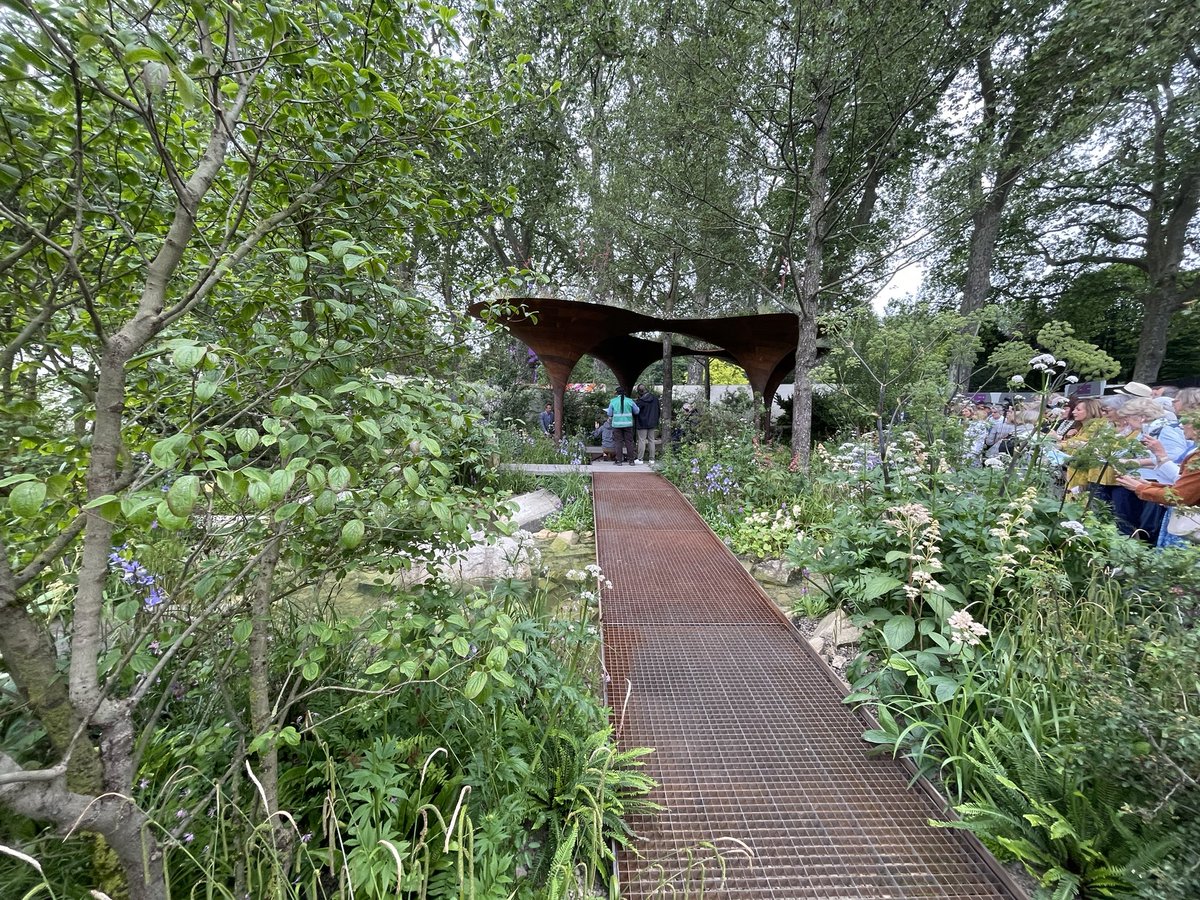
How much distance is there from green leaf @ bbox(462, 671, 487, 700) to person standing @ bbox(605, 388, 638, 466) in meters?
8.10

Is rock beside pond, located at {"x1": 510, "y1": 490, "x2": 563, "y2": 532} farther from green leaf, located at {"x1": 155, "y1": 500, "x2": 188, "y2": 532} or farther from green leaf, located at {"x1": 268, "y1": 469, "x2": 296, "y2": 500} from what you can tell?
green leaf, located at {"x1": 155, "y1": 500, "x2": 188, "y2": 532}

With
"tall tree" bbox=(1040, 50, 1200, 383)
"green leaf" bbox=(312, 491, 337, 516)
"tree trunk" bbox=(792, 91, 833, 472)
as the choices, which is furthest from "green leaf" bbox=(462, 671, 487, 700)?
"tall tree" bbox=(1040, 50, 1200, 383)

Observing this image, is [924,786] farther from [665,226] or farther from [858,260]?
[858,260]

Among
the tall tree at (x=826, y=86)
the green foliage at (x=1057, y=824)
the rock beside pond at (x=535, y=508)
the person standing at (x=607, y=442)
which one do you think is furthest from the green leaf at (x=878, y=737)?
the person standing at (x=607, y=442)

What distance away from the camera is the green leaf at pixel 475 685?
1.04m

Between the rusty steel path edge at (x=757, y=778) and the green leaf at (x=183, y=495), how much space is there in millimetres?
1249

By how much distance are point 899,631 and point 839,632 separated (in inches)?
25.6

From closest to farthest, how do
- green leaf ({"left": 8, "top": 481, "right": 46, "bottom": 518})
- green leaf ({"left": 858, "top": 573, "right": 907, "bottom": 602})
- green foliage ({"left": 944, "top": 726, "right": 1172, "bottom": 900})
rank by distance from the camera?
green leaf ({"left": 8, "top": 481, "right": 46, "bottom": 518}), green foliage ({"left": 944, "top": 726, "right": 1172, "bottom": 900}), green leaf ({"left": 858, "top": 573, "right": 907, "bottom": 602})

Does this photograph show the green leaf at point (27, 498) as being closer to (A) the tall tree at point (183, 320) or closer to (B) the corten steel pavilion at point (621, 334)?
(A) the tall tree at point (183, 320)

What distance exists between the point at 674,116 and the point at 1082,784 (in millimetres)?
8073

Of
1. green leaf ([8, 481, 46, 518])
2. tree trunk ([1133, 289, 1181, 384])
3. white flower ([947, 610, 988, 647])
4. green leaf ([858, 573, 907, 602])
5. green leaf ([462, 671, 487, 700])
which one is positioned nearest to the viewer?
green leaf ([8, 481, 46, 518])

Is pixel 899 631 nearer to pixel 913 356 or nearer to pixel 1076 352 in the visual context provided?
pixel 1076 352

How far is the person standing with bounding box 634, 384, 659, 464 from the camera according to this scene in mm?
9891

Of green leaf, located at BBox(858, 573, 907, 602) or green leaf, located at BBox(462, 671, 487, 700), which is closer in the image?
green leaf, located at BBox(462, 671, 487, 700)
